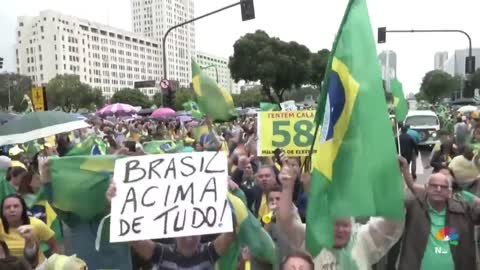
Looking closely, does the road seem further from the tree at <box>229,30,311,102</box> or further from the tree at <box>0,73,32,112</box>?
the tree at <box>0,73,32,112</box>

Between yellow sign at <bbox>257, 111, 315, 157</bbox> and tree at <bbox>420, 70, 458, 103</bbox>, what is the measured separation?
70.3 m

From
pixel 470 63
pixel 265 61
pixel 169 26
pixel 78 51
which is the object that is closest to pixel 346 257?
pixel 470 63

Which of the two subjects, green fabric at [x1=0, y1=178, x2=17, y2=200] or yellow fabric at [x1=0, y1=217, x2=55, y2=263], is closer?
yellow fabric at [x1=0, y1=217, x2=55, y2=263]

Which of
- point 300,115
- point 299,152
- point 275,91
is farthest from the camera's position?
point 275,91

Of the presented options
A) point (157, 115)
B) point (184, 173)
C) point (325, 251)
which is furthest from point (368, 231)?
point (157, 115)

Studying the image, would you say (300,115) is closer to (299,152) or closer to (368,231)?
(299,152)

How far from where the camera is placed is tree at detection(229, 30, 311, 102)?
55688mm

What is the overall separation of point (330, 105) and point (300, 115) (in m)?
4.09

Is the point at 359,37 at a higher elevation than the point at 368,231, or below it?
higher

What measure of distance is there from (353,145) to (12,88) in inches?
3709

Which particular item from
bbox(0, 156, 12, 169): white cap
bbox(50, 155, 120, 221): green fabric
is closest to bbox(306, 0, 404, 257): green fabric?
bbox(50, 155, 120, 221): green fabric

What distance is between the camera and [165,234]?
344 cm

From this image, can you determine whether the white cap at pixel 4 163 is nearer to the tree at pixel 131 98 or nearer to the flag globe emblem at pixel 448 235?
the flag globe emblem at pixel 448 235

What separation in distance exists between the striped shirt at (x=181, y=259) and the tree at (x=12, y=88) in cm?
8140
